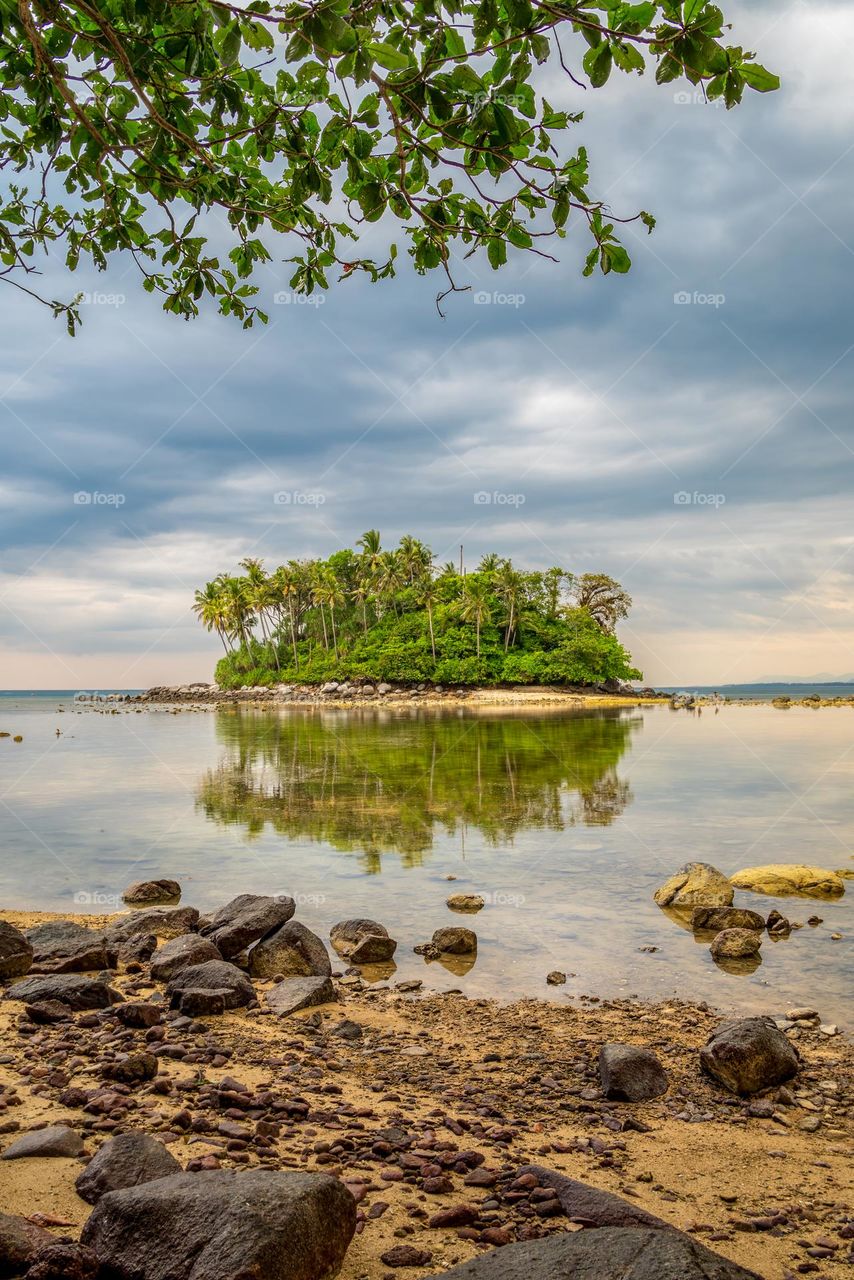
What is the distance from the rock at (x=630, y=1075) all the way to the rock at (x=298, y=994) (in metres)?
2.74

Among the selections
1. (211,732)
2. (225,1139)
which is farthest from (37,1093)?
(211,732)

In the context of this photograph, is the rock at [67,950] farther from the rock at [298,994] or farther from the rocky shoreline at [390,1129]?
the rock at [298,994]

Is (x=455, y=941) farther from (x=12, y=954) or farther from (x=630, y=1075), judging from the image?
(x=12, y=954)

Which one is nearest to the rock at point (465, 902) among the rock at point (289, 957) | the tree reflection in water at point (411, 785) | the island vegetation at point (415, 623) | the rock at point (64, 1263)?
the tree reflection in water at point (411, 785)

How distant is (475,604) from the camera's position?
87375 millimetres

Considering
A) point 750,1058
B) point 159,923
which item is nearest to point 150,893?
point 159,923

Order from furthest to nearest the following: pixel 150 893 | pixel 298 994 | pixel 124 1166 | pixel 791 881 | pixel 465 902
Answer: pixel 791 881
pixel 150 893
pixel 465 902
pixel 298 994
pixel 124 1166

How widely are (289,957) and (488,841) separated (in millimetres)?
7521

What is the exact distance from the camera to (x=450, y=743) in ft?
119

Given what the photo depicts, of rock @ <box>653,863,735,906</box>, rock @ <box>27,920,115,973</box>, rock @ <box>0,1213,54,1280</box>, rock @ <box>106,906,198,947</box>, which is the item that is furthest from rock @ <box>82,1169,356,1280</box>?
rock @ <box>653,863,735,906</box>

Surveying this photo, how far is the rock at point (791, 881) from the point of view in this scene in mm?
11781

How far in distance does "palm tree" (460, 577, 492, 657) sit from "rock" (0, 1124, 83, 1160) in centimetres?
8226

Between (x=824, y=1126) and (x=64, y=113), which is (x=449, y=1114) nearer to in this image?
(x=824, y=1126)

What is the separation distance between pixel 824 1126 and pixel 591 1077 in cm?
152
